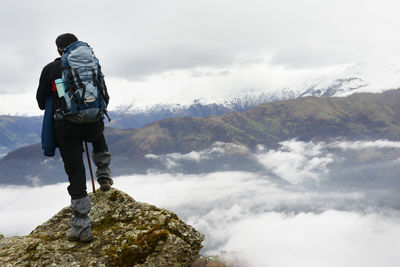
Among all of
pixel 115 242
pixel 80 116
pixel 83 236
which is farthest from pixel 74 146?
pixel 115 242

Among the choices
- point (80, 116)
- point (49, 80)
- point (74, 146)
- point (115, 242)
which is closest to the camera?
point (80, 116)

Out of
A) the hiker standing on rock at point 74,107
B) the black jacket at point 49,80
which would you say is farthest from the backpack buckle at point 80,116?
the black jacket at point 49,80

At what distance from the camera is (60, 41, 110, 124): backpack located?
723cm

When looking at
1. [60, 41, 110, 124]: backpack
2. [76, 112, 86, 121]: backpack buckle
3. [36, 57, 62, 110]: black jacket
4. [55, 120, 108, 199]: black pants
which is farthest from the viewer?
[55, 120, 108, 199]: black pants

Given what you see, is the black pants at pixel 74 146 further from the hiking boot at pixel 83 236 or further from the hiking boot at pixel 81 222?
the hiking boot at pixel 83 236

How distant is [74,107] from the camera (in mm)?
7223

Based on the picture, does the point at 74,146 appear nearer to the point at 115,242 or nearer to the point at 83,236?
the point at 83,236

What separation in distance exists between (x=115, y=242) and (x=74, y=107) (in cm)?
406

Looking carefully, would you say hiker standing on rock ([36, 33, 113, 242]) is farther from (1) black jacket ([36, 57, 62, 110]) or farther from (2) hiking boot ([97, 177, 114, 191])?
(2) hiking boot ([97, 177, 114, 191])

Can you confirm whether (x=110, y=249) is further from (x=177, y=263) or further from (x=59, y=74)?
(x=59, y=74)

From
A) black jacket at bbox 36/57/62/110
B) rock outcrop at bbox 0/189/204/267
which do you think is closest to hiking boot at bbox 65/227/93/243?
rock outcrop at bbox 0/189/204/267

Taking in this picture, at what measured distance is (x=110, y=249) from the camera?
293 inches

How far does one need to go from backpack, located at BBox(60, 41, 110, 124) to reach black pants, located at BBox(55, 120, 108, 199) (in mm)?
420

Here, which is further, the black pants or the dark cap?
the dark cap
